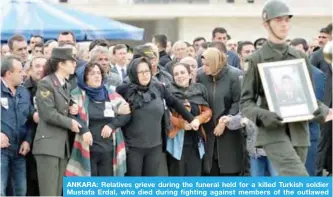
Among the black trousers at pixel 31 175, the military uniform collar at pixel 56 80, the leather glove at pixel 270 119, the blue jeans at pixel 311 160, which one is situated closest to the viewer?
the leather glove at pixel 270 119

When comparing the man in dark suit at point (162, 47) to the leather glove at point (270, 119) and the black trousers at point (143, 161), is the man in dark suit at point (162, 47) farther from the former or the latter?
the leather glove at point (270, 119)

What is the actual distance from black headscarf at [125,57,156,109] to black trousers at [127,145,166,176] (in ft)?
1.61

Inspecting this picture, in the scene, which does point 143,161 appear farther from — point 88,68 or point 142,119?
point 88,68

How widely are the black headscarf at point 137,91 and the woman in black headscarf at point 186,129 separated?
459mm

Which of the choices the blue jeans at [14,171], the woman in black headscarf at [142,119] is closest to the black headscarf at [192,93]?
the woman in black headscarf at [142,119]

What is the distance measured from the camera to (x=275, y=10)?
6531 millimetres

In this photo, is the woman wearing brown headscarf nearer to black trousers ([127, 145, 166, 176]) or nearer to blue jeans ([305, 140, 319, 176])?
black trousers ([127, 145, 166, 176])

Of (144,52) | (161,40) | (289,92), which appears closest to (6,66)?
(144,52)

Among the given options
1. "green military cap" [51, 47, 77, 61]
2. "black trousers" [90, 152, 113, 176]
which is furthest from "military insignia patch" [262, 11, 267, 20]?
"black trousers" [90, 152, 113, 176]

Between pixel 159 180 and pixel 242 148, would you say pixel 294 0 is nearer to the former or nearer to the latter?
pixel 242 148

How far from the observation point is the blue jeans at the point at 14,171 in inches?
364

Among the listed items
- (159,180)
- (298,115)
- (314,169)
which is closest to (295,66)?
(298,115)

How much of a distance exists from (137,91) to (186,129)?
2.56 feet

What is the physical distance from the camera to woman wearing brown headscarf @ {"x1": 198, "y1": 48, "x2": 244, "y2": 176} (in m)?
9.76
